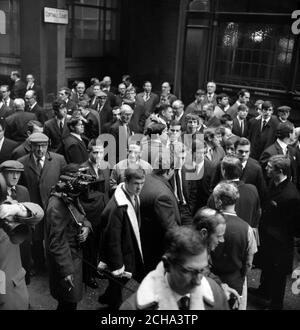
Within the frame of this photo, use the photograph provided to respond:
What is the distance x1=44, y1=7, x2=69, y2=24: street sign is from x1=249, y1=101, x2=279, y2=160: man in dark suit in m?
7.14

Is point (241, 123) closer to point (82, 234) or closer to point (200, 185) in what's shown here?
point (200, 185)

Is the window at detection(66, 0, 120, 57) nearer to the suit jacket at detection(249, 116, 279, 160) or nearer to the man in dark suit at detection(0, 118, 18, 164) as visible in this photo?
the suit jacket at detection(249, 116, 279, 160)

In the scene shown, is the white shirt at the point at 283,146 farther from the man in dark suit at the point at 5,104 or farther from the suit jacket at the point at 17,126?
the man in dark suit at the point at 5,104

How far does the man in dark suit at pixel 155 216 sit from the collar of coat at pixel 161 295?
175cm

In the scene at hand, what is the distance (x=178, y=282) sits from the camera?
7.98 feet

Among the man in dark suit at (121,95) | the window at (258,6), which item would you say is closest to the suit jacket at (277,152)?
the man in dark suit at (121,95)

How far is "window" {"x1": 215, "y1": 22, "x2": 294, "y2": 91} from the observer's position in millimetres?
13133

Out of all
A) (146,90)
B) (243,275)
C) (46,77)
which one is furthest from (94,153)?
(46,77)

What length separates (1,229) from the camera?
3.41 metres

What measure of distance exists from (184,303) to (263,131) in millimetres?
6326

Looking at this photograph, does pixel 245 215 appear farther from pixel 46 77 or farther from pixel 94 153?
pixel 46 77

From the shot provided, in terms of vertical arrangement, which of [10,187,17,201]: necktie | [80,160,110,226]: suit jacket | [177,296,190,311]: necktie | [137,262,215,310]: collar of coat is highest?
[137,262,215,310]: collar of coat

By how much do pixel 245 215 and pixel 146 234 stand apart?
1108 millimetres

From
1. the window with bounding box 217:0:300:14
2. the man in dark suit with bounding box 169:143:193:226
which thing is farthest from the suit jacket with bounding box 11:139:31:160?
the window with bounding box 217:0:300:14
